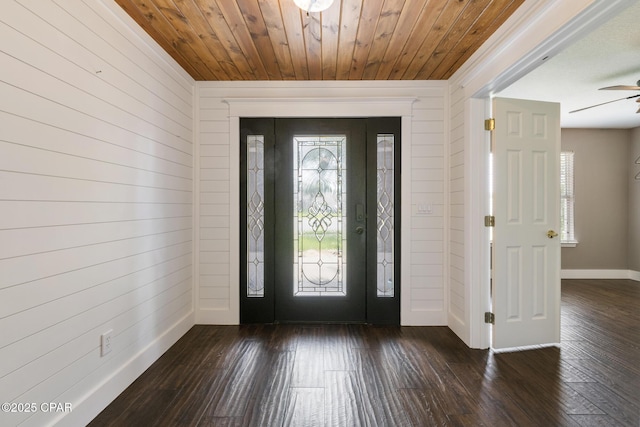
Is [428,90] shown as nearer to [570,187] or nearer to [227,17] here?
[227,17]

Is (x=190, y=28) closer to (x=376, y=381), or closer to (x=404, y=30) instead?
(x=404, y=30)

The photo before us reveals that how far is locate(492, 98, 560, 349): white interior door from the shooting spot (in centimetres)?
271

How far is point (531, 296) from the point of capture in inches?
109

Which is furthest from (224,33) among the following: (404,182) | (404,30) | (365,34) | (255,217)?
(404,182)

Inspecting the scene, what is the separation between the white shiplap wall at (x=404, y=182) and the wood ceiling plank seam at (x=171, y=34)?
338 mm

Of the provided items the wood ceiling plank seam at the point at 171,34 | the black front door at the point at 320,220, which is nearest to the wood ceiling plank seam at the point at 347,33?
the black front door at the point at 320,220

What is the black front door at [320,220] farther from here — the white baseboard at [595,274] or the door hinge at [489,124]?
the white baseboard at [595,274]

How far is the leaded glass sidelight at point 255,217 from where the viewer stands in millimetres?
3295

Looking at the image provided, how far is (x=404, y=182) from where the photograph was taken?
3.25m

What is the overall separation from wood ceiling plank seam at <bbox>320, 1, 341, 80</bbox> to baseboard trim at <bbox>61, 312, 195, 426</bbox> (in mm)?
2763

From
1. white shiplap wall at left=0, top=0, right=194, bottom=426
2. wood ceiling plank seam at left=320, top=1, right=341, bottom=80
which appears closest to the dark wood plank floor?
white shiplap wall at left=0, top=0, right=194, bottom=426

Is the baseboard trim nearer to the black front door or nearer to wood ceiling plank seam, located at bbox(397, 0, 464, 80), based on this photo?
the black front door

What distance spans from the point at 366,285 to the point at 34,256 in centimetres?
265

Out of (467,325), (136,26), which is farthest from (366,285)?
(136,26)
